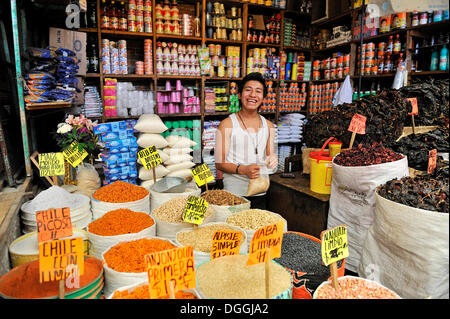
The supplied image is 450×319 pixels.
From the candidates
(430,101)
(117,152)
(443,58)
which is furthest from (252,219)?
(443,58)

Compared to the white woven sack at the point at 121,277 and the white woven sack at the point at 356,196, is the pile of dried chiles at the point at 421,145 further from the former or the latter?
the white woven sack at the point at 121,277

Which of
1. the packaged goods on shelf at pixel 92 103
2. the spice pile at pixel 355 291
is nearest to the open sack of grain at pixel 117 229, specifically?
the spice pile at pixel 355 291

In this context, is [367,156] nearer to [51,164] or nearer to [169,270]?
[169,270]

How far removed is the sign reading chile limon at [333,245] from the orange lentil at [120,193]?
100 cm

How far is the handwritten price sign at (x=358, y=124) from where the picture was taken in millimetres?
1686

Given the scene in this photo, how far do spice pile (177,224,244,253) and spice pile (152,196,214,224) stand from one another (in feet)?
0.34

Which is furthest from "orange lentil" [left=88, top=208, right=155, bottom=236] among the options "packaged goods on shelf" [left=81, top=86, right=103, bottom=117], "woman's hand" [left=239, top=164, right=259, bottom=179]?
"packaged goods on shelf" [left=81, top=86, right=103, bottom=117]

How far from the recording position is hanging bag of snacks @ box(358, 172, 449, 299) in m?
0.80

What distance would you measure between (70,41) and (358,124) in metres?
2.65

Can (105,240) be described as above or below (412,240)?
below

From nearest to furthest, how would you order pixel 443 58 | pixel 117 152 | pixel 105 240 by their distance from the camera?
1. pixel 105 240
2. pixel 117 152
3. pixel 443 58

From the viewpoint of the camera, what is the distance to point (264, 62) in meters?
4.16

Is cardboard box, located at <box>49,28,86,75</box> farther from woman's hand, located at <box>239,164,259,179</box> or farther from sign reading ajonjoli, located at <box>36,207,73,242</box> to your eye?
sign reading ajonjoli, located at <box>36,207,73,242</box>

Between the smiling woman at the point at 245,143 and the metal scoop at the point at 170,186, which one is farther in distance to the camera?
the smiling woman at the point at 245,143
